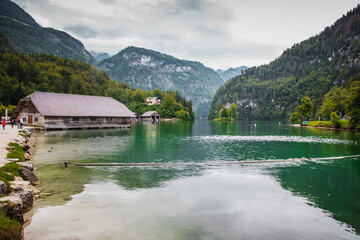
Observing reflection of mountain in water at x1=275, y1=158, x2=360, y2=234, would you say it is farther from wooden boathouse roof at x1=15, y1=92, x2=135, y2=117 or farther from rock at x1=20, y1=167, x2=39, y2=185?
wooden boathouse roof at x1=15, y1=92, x2=135, y2=117

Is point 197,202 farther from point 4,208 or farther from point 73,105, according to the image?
point 73,105

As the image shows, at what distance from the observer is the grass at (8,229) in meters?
7.07

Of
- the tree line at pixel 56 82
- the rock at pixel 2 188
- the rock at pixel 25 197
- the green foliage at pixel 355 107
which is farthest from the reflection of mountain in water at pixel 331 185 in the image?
the tree line at pixel 56 82

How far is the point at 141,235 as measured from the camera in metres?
8.96

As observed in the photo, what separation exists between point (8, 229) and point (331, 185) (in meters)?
17.3

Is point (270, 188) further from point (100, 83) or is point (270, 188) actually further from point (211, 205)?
point (100, 83)

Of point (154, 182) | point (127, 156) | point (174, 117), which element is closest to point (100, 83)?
point (174, 117)

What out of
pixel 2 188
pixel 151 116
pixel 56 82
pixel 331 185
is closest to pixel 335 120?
pixel 331 185

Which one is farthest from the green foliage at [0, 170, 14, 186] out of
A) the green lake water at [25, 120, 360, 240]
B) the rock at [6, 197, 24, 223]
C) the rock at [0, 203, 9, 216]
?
the rock at [0, 203, 9, 216]

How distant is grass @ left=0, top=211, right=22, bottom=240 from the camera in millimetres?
7075

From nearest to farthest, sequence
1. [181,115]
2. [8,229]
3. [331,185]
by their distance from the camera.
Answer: [8,229] < [331,185] < [181,115]

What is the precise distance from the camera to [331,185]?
52.2ft

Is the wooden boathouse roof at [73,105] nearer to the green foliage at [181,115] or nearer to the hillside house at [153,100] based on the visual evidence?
the green foliage at [181,115]

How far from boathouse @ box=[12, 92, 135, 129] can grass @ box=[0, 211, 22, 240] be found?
56636mm
